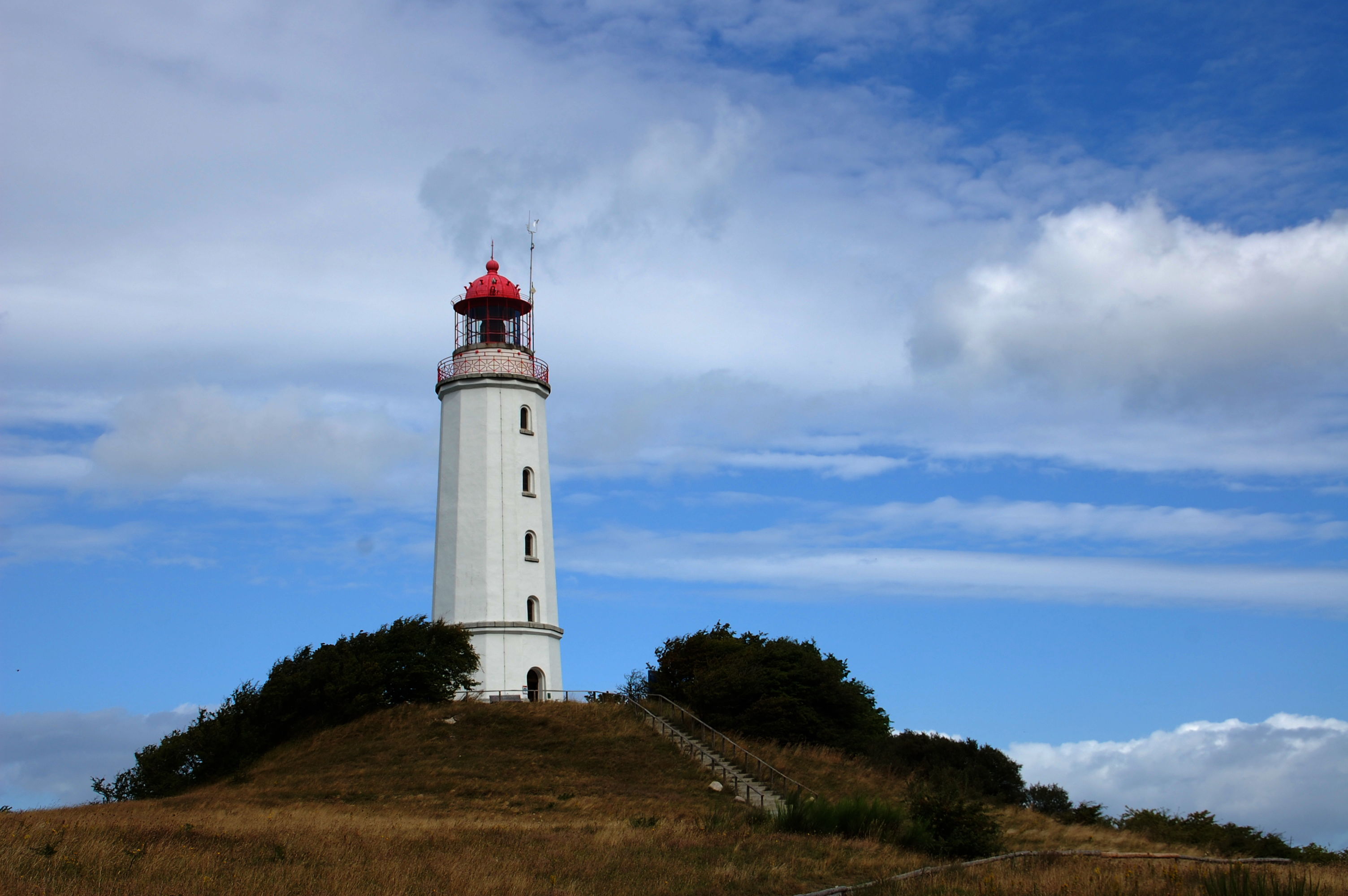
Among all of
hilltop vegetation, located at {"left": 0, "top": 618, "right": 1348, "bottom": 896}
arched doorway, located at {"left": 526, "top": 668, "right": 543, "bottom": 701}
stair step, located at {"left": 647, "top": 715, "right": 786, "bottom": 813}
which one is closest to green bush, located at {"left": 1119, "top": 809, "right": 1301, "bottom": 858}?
hilltop vegetation, located at {"left": 0, "top": 618, "right": 1348, "bottom": 896}

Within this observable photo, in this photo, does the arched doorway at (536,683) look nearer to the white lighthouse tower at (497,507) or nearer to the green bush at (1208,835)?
the white lighthouse tower at (497,507)

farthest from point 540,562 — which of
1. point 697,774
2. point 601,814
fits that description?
point 601,814

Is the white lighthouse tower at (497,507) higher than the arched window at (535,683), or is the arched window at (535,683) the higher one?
the white lighthouse tower at (497,507)

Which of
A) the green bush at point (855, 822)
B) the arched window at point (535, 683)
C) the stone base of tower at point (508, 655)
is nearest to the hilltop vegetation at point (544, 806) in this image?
the green bush at point (855, 822)

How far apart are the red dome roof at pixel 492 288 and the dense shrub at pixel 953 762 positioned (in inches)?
839

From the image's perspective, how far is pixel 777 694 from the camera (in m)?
39.3

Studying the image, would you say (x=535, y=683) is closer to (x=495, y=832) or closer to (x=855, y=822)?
(x=495, y=832)

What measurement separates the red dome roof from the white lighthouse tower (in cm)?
5

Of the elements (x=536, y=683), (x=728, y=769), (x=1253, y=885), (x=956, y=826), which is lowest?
(x=1253, y=885)

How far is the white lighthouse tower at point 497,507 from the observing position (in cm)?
4078

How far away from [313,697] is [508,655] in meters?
6.57

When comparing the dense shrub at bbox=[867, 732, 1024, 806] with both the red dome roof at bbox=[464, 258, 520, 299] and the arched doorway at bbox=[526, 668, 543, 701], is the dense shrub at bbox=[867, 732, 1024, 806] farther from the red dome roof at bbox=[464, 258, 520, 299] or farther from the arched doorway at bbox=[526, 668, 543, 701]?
the red dome roof at bbox=[464, 258, 520, 299]

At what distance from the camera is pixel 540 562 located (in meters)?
42.3

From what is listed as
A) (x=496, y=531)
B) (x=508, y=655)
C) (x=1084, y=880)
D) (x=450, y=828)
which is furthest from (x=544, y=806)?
(x=1084, y=880)
